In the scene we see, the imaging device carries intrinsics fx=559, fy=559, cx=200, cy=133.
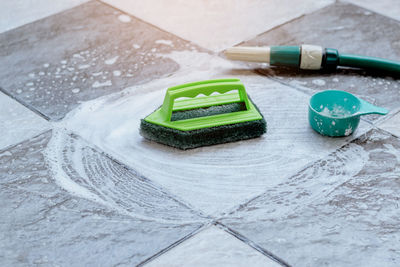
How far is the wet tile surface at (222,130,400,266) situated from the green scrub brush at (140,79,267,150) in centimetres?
22

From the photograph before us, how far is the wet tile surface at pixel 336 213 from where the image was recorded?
1.25 metres

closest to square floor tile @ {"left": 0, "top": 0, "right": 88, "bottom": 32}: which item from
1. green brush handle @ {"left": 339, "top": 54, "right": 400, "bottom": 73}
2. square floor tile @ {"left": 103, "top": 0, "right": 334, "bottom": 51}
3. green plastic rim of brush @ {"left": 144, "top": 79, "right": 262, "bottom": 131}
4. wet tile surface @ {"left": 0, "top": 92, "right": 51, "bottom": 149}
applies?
square floor tile @ {"left": 103, "top": 0, "right": 334, "bottom": 51}

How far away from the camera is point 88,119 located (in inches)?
67.7

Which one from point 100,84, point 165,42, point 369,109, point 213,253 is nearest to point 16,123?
point 100,84

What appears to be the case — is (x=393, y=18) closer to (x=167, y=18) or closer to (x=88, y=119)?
(x=167, y=18)

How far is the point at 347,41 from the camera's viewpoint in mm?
2066

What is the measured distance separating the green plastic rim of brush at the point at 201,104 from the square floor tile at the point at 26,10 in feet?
3.20

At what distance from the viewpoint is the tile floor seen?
4.22 feet

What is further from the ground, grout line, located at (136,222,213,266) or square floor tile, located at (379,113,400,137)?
square floor tile, located at (379,113,400,137)

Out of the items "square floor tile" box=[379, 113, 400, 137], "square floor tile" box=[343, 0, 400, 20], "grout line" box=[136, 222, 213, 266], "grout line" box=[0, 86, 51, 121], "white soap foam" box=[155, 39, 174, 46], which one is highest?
"square floor tile" box=[343, 0, 400, 20]

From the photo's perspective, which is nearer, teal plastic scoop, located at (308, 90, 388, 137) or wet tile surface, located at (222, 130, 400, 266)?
wet tile surface, located at (222, 130, 400, 266)

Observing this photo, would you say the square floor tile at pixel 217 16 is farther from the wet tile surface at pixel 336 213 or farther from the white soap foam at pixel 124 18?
the wet tile surface at pixel 336 213

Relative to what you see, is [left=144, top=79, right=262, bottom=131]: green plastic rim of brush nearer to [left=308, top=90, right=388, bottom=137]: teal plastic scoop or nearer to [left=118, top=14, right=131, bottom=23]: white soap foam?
[left=308, top=90, right=388, bottom=137]: teal plastic scoop

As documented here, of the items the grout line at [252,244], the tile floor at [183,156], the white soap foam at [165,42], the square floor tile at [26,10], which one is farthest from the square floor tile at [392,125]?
the square floor tile at [26,10]
